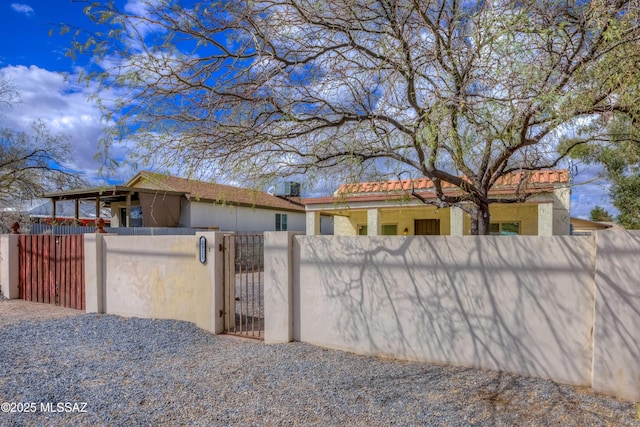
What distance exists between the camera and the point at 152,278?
743 centimetres

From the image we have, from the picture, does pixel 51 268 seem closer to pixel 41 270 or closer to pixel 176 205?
pixel 41 270

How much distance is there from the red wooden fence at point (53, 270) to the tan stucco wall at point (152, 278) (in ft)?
1.83

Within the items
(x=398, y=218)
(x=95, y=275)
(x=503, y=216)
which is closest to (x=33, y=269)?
(x=95, y=275)

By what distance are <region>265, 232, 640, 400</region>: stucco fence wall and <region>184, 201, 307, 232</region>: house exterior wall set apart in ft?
36.9

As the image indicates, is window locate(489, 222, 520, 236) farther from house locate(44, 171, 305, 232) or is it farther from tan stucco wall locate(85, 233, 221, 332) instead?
tan stucco wall locate(85, 233, 221, 332)

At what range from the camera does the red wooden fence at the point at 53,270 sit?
28.3ft

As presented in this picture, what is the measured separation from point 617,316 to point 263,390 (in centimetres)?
377

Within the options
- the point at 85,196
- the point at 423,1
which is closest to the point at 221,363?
the point at 423,1

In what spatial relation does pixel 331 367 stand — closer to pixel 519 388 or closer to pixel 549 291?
pixel 519 388

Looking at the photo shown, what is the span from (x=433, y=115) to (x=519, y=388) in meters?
3.09

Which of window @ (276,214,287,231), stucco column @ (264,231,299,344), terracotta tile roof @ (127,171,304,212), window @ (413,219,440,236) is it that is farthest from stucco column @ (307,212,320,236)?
stucco column @ (264,231,299,344)

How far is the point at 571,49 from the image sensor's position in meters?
4.79

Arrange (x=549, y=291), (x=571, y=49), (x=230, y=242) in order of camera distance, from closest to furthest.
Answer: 1. (x=549, y=291)
2. (x=571, y=49)
3. (x=230, y=242)

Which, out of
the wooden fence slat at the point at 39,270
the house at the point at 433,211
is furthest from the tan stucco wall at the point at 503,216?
the wooden fence slat at the point at 39,270
